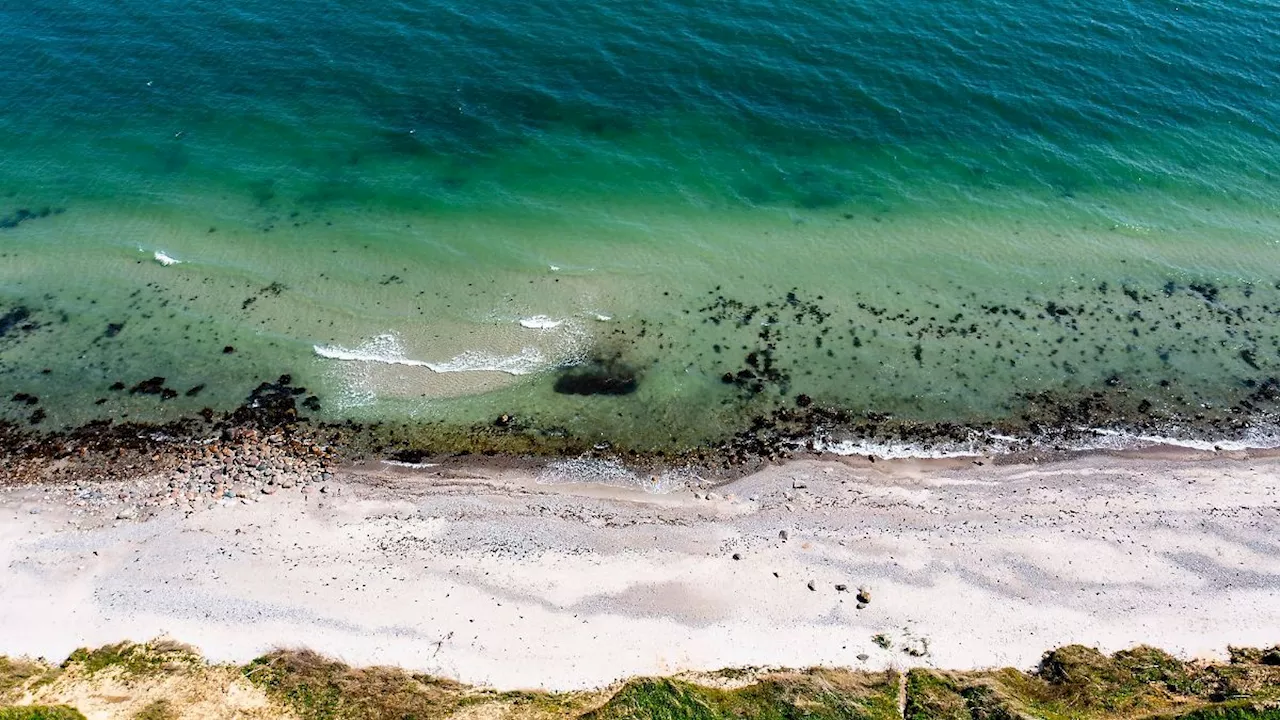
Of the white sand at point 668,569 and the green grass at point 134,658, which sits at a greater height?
the white sand at point 668,569

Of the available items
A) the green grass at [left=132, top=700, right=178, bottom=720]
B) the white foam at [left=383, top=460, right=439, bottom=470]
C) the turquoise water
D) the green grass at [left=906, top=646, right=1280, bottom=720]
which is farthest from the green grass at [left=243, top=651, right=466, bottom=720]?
the green grass at [left=906, top=646, right=1280, bottom=720]

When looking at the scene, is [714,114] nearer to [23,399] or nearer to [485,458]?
[485,458]

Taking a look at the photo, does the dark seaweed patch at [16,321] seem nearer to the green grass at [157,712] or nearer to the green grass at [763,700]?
the green grass at [157,712]

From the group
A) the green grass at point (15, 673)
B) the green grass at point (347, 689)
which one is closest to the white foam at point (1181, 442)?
the green grass at point (347, 689)

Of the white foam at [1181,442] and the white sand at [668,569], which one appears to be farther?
the white foam at [1181,442]

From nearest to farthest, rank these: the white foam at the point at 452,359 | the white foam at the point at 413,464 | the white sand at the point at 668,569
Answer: the white sand at the point at 668,569, the white foam at the point at 413,464, the white foam at the point at 452,359

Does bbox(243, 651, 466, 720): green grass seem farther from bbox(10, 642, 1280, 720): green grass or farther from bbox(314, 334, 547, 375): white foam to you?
bbox(314, 334, 547, 375): white foam
